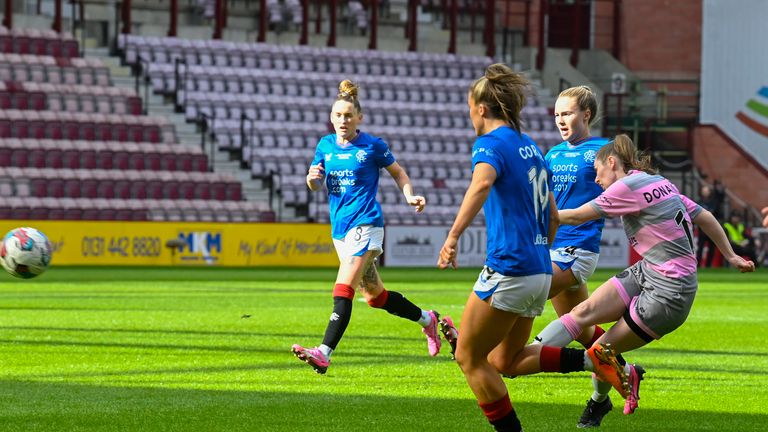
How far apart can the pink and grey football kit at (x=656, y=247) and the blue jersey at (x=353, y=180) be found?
3.30 meters

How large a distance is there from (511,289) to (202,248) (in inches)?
1010

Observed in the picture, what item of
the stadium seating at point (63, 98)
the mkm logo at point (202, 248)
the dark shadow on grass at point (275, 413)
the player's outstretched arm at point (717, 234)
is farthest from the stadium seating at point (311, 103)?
the player's outstretched arm at point (717, 234)

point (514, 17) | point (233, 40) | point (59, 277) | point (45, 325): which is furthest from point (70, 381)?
point (514, 17)

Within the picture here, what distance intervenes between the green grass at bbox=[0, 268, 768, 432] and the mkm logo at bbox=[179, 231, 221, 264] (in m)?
11.8

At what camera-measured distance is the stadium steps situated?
3550 centimetres

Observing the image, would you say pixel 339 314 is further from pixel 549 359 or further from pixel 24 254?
pixel 24 254

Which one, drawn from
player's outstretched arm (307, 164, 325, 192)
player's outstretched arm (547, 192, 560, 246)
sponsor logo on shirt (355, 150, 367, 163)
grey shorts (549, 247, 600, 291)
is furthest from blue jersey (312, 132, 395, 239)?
player's outstretched arm (547, 192, 560, 246)

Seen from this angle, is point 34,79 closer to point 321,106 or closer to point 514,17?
point 321,106

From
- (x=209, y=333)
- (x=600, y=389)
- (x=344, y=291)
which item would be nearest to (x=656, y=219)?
(x=600, y=389)

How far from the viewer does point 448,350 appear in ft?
42.6

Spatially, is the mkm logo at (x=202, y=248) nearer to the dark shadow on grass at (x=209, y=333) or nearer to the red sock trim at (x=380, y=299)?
the dark shadow on grass at (x=209, y=333)

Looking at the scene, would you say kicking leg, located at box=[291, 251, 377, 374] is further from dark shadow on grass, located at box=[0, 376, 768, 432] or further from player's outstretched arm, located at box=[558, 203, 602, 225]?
player's outstretched arm, located at box=[558, 203, 602, 225]

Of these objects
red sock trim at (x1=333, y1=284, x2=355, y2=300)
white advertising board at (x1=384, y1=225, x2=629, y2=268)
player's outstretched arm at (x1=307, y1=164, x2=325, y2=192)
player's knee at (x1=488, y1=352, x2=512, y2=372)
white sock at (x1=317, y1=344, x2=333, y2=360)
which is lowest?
white advertising board at (x1=384, y1=225, x2=629, y2=268)

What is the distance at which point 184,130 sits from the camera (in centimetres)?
3650
